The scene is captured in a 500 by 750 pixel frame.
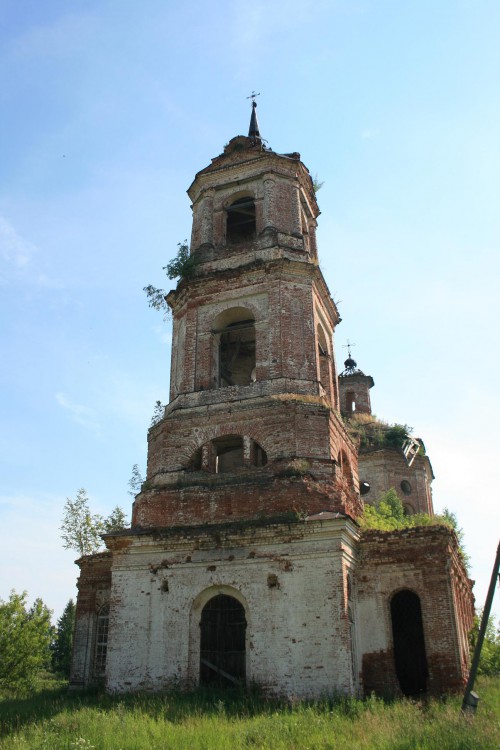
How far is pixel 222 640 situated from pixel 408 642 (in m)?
3.57

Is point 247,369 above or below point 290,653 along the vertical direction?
above

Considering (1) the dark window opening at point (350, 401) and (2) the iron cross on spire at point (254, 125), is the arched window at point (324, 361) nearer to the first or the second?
(2) the iron cross on spire at point (254, 125)

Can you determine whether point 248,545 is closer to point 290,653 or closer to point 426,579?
point 290,653

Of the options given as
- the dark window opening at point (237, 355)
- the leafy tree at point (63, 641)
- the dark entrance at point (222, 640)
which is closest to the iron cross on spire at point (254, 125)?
the dark window opening at point (237, 355)

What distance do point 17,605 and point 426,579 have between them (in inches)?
665

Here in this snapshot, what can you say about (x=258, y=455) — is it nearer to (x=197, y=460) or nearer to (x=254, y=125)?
(x=197, y=460)

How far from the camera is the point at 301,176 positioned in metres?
17.0

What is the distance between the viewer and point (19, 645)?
22031 mm

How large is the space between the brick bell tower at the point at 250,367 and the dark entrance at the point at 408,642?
6.75 ft

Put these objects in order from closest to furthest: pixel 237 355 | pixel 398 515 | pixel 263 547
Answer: pixel 263 547 → pixel 237 355 → pixel 398 515

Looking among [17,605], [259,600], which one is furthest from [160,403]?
[17,605]

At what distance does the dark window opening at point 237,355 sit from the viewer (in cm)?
1572

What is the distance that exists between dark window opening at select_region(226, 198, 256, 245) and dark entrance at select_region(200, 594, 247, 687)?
926 centimetres

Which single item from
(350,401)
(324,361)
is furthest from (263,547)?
(350,401)
